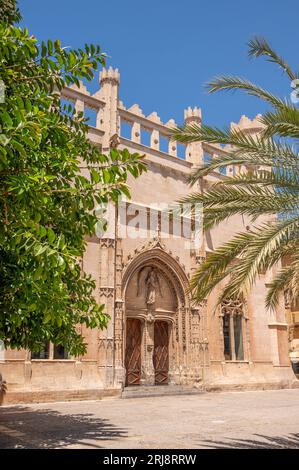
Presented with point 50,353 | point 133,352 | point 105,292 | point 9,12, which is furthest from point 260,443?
point 133,352

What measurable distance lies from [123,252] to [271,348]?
10.4 metres

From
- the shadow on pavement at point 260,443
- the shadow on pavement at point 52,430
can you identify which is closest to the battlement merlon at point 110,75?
the shadow on pavement at point 52,430

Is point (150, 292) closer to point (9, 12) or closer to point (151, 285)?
point (151, 285)

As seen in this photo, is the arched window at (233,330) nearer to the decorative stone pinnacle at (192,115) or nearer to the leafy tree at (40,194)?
the decorative stone pinnacle at (192,115)

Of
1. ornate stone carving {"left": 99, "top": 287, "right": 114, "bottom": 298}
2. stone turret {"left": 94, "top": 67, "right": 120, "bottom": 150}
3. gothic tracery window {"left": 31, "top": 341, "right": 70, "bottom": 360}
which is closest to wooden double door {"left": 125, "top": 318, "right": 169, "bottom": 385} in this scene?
ornate stone carving {"left": 99, "top": 287, "right": 114, "bottom": 298}

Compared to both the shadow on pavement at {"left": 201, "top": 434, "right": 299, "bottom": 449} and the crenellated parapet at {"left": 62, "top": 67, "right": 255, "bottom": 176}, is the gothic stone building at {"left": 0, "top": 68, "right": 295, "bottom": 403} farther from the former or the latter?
the shadow on pavement at {"left": 201, "top": 434, "right": 299, "bottom": 449}

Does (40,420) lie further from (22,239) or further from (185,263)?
(185,263)

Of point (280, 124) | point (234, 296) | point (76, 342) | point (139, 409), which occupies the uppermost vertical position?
point (280, 124)

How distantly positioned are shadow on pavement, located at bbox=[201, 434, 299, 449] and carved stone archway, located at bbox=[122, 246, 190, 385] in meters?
11.6

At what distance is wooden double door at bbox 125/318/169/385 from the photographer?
2000 centimetres

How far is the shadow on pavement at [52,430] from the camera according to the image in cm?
820

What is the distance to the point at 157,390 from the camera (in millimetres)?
→ 19328
